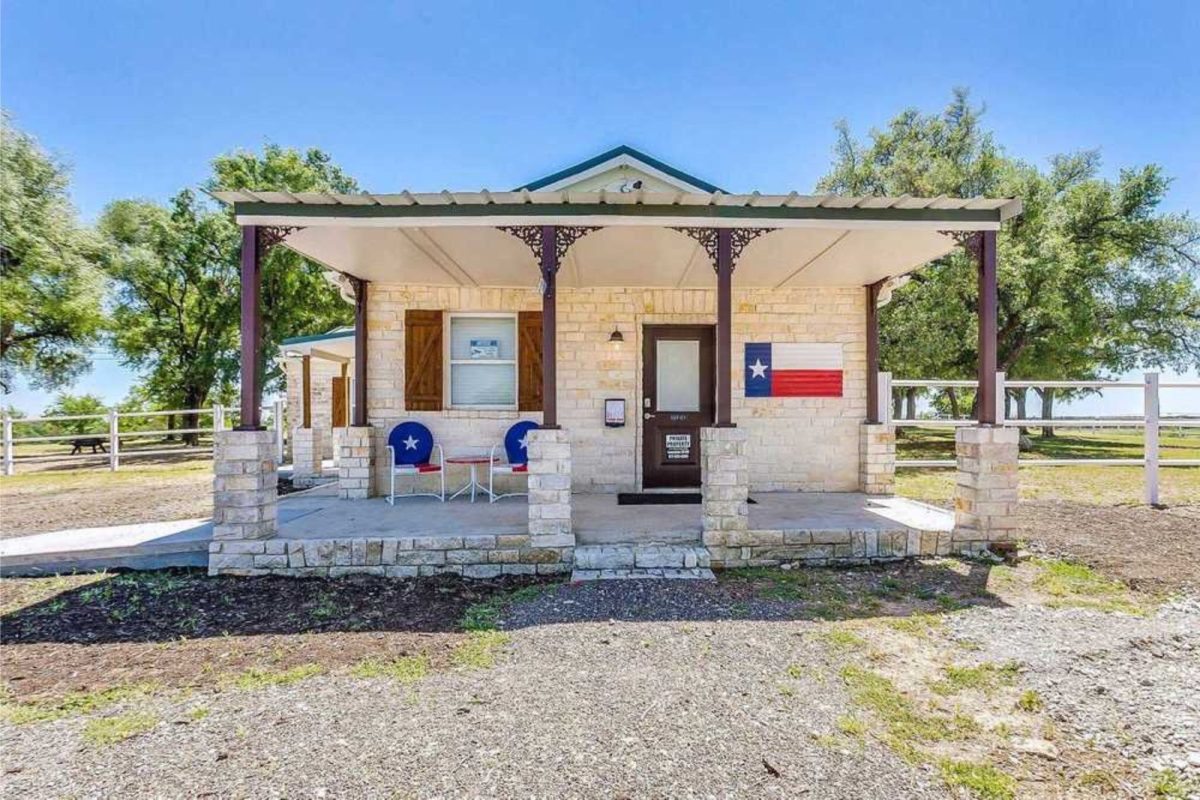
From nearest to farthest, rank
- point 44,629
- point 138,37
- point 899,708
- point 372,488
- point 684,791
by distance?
point 684,791
point 899,708
point 44,629
point 372,488
point 138,37

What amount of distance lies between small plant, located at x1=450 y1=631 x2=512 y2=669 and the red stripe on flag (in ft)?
15.7

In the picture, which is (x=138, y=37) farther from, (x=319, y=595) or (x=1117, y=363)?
(x=1117, y=363)

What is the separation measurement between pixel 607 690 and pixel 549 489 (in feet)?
6.50

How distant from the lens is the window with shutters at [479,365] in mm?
6805

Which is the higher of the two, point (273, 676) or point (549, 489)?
point (549, 489)

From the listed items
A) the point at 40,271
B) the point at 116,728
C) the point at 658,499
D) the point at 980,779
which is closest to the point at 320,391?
the point at 658,499

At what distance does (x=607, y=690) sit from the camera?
2.59 metres

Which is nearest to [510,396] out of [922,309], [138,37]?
[138,37]

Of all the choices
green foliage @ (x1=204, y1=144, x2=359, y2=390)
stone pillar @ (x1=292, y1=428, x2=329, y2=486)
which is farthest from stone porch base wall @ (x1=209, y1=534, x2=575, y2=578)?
green foliage @ (x1=204, y1=144, x2=359, y2=390)

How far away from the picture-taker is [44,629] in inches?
136

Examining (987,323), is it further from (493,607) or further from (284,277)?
(284,277)

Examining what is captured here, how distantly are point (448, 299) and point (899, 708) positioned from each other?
5961mm

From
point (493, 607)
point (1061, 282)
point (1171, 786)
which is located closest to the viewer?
point (1171, 786)

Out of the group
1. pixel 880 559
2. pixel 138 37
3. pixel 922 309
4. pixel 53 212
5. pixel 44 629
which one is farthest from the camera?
pixel 53 212
